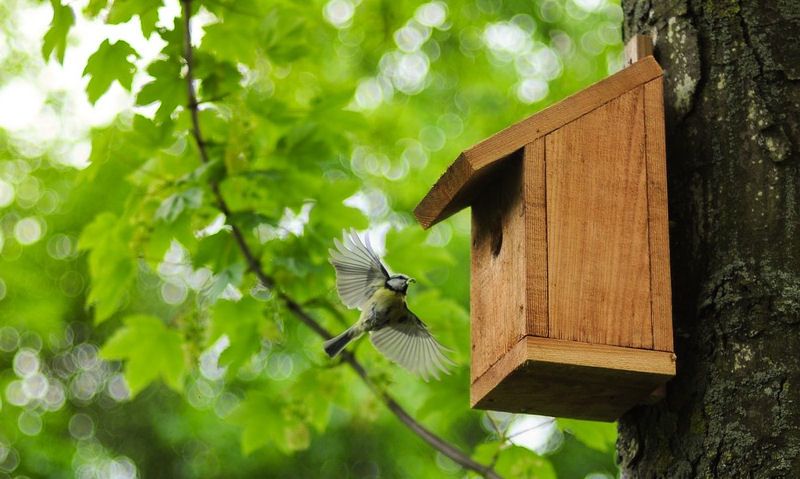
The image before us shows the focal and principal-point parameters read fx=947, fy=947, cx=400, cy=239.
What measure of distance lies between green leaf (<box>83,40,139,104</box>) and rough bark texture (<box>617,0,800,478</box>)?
1581 mm

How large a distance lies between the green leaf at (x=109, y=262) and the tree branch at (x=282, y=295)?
1.26ft

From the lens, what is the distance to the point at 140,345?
3354 millimetres

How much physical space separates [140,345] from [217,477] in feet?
16.7

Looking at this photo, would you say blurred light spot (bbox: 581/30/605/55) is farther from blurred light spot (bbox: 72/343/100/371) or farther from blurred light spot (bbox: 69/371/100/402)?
blurred light spot (bbox: 69/371/100/402)

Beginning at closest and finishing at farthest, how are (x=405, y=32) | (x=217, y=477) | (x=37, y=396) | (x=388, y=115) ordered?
(x=388, y=115) → (x=405, y=32) → (x=217, y=477) → (x=37, y=396)

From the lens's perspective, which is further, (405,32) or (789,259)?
(405,32)

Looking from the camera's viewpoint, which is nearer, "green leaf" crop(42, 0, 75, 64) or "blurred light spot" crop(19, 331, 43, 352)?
"green leaf" crop(42, 0, 75, 64)

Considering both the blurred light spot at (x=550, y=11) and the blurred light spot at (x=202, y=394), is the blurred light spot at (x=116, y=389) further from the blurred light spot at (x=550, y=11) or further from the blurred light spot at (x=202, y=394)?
the blurred light spot at (x=550, y=11)

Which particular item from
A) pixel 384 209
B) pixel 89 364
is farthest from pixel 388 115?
pixel 89 364

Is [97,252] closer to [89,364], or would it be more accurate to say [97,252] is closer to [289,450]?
[289,450]

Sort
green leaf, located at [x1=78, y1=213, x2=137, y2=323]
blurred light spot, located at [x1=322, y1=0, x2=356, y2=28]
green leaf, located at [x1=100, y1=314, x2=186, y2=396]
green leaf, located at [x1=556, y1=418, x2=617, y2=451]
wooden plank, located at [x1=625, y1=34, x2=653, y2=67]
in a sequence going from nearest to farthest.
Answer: wooden plank, located at [x1=625, y1=34, x2=653, y2=67] → green leaf, located at [x1=556, y1=418, x2=617, y2=451] → green leaf, located at [x1=78, y1=213, x2=137, y2=323] → green leaf, located at [x1=100, y1=314, x2=186, y2=396] → blurred light spot, located at [x1=322, y1=0, x2=356, y2=28]

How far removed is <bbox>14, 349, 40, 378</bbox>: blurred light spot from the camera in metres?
9.15

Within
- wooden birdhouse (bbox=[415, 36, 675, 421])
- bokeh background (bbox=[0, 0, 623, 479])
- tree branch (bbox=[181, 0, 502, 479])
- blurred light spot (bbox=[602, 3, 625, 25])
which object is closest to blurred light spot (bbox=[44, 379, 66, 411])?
bokeh background (bbox=[0, 0, 623, 479])

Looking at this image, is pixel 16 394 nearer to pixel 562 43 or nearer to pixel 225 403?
pixel 225 403
